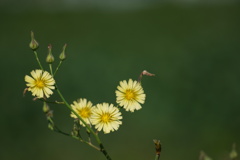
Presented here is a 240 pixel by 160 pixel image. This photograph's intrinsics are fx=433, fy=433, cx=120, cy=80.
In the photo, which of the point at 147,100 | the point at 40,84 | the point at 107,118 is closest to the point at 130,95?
the point at 107,118

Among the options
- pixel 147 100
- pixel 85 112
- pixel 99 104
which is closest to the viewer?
pixel 99 104

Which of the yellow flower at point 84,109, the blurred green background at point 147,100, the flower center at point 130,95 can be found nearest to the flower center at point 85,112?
the yellow flower at point 84,109

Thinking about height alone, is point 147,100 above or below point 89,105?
above

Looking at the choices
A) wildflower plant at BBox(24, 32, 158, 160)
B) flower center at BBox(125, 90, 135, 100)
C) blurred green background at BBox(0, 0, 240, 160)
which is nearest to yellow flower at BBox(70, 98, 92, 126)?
wildflower plant at BBox(24, 32, 158, 160)

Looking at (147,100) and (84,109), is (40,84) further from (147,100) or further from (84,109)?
(147,100)

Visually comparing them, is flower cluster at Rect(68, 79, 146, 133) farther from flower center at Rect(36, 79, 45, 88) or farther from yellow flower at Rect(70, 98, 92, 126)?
flower center at Rect(36, 79, 45, 88)

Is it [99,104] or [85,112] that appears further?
[85,112]

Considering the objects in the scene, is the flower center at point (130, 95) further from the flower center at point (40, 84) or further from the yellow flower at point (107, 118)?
the flower center at point (40, 84)
